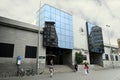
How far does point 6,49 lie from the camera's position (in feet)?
67.1

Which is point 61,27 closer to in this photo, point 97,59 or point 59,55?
point 59,55

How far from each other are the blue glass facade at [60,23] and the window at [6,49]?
1101 cm

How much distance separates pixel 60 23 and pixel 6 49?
618 inches

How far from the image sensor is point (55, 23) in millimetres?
30562

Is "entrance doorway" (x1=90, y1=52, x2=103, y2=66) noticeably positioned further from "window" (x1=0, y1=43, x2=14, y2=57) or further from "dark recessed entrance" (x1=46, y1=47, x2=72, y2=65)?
"window" (x1=0, y1=43, x2=14, y2=57)

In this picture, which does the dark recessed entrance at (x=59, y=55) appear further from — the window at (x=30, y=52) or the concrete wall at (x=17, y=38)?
the window at (x=30, y=52)

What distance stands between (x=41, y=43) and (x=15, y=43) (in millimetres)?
5718

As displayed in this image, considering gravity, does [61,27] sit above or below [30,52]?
above

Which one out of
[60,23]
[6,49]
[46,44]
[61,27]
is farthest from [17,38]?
[60,23]

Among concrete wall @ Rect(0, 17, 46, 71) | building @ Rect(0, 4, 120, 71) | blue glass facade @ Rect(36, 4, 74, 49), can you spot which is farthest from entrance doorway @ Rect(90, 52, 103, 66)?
concrete wall @ Rect(0, 17, 46, 71)

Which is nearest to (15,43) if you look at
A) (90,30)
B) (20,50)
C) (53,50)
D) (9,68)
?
(20,50)

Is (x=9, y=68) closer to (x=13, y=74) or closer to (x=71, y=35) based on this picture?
(x=13, y=74)

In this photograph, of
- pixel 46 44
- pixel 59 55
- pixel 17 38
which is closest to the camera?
pixel 17 38

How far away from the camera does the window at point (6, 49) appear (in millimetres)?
19922
